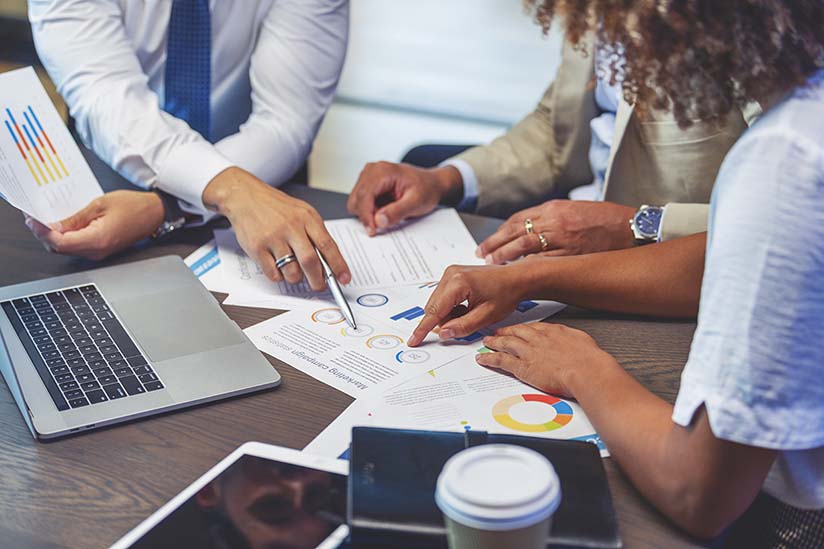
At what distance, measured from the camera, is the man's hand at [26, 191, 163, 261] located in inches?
47.4

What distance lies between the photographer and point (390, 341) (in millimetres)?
1051

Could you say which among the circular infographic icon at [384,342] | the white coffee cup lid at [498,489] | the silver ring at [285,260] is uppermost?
the white coffee cup lid at [498,489]

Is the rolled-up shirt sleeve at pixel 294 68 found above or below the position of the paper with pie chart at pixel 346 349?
above

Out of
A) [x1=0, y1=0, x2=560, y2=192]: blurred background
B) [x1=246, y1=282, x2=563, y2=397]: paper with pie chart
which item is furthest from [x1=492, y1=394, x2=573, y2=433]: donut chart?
[x1=0, y1=0, x2=560, y2=192]: blurred background

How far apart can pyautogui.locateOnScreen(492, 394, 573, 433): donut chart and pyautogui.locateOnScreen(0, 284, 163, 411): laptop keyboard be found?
36cm

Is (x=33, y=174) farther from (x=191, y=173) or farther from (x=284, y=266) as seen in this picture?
(x=284, y=266)

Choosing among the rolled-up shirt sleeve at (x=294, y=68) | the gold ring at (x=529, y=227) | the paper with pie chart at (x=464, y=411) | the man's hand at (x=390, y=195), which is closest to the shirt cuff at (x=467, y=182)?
the man's hand at (x=390, y=195)

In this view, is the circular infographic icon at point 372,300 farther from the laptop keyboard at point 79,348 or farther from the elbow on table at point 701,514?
the elbow on table at point 701,514

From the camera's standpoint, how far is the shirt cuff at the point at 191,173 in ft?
4.40

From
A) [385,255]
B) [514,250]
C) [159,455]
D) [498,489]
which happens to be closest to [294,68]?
[385,255]

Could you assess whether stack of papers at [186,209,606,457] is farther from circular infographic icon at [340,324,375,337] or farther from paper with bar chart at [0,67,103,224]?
paper with bar chart at [0,67,103,224]

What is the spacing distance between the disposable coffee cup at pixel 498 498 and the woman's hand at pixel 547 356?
31 centimetres

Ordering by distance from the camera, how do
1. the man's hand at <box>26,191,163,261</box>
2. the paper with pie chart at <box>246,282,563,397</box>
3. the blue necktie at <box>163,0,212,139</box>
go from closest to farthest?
the paper with pie chart at <box>246,282,563,397</box> → the man's hand at <box>26,191,163,261</box> → the blue necktie at <box>163,0,212,139</box>

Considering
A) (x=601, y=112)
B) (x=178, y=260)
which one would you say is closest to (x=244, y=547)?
(x=178, y=260)
